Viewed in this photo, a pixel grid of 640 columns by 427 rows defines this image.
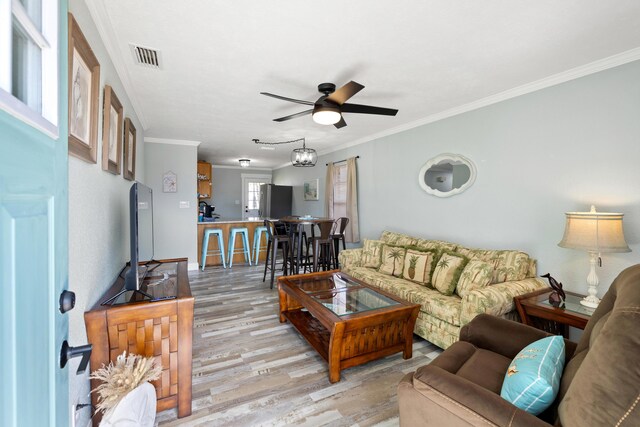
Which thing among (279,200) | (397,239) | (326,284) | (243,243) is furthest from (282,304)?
(279,200)

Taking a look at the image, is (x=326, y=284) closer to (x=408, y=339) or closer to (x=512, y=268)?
(x=408, y=339)

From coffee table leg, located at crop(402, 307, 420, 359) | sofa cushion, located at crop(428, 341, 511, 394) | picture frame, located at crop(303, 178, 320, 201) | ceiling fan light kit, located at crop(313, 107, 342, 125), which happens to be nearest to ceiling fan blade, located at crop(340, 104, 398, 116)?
ceiling fan light kit, located at crop(313, 107, 342, 125)

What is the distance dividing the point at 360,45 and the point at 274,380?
2570mm

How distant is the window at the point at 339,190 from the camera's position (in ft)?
18.4

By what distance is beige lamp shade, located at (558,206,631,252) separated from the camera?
200cm

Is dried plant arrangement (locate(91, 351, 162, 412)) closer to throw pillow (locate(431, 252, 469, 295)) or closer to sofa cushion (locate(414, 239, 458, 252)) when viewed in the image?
throw pillow (locate(431, 252, 469, 295))

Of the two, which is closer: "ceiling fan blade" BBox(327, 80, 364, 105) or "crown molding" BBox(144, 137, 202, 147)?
"ceiling fan blade" BBox(327, 80, 364, 105)

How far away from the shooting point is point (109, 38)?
196 centimetres

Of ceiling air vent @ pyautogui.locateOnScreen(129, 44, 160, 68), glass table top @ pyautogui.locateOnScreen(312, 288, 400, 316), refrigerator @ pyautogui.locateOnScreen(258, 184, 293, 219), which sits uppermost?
ceiling air vent @ pyautogui.locateOnScreen(129, 44, 160, 68)

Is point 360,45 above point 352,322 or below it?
above

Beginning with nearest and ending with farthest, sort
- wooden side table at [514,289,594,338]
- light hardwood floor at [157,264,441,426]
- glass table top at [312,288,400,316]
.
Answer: light hardwood floor at [157,264,441,426], wooden side table at [514,289,594,338], glass table top at [312,288,400,316]

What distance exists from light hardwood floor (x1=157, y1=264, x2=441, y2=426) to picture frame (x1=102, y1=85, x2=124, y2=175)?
1715 millimetres

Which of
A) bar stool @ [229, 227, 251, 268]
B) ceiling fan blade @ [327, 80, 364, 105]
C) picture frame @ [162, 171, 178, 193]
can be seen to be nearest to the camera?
ceiling fan blade @ [327, 80, 364, 105]

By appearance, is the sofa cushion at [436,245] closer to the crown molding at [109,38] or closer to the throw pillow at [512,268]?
the throw pillow at [512,268]
